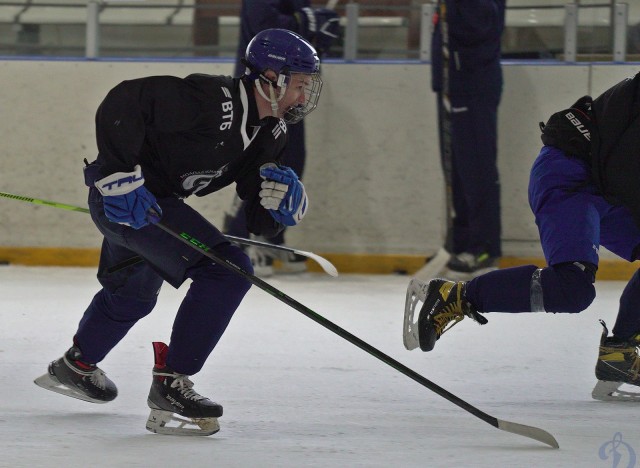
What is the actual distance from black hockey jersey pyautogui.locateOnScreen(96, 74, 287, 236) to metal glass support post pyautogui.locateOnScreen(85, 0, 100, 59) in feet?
11.1

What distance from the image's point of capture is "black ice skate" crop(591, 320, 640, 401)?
3312mm

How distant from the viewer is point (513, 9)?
20.1 ft

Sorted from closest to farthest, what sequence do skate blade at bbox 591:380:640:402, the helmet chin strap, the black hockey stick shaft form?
the helmet chin strap → skate blade at bbox 591:380:640:402 → the black hockey stick shaft

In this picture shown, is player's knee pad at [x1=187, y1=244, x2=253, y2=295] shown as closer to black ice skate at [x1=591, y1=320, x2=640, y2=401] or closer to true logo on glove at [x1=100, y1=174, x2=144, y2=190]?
true logo on glove at [x1=100, y1=174, x2=144, y2=190]

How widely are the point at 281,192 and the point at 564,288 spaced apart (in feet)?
2.55

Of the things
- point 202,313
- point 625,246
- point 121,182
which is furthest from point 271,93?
point 625,246

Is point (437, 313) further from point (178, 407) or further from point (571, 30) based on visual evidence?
point (571, 30)

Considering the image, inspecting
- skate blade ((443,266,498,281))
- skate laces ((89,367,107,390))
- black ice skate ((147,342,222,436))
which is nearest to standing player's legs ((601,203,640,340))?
black ice skate ((147,342,222,436))

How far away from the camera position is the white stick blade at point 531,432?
105 inches

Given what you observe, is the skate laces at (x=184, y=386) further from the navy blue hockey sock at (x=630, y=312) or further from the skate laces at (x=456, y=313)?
the navy blue hockey sock at (x=630, y=312)

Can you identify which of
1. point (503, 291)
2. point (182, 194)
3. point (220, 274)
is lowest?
point (503, 291)

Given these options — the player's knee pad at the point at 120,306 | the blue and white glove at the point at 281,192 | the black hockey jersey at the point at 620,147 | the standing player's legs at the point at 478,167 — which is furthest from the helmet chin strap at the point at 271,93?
the standing player's legs at the point at 478,167

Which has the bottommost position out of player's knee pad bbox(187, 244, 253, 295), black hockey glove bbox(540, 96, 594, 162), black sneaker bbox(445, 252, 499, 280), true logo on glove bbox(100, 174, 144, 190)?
black sneaker bbox(445, 252, 499, 280)

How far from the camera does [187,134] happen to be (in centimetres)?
289
